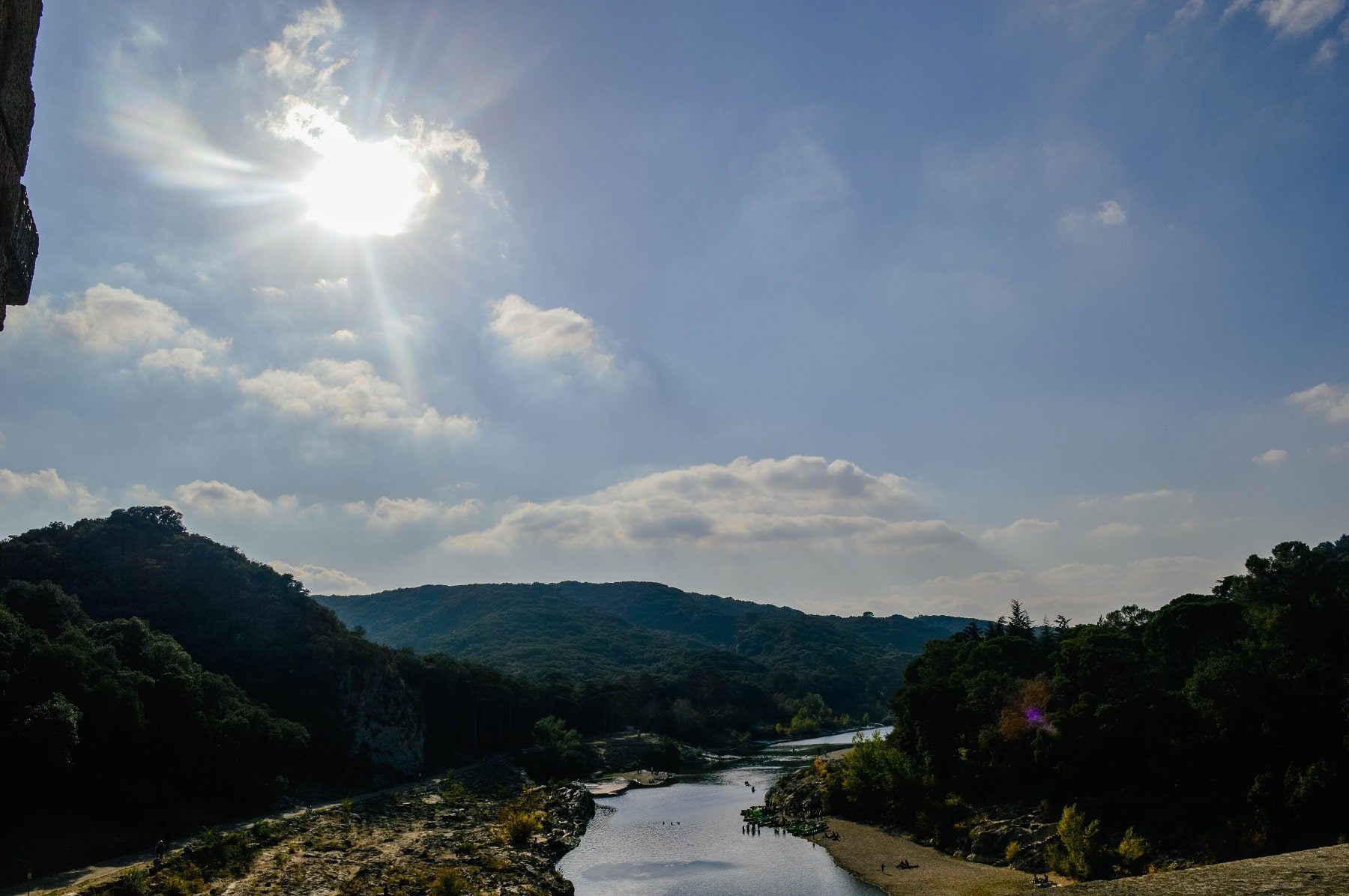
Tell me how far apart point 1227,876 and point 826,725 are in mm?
182642

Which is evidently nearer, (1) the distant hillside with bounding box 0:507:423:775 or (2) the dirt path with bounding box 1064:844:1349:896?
(2) the dirt path with bounding box 1064:844:1349:896

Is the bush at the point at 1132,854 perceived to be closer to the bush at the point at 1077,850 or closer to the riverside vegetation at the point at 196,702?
the bush at the point at 1077,850

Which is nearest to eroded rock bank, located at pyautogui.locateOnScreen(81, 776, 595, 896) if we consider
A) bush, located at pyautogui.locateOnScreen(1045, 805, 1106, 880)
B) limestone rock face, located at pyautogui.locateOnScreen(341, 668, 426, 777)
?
limestone rock face, located at pyautogui.locateOnScreen(341, 668, 426, 777)

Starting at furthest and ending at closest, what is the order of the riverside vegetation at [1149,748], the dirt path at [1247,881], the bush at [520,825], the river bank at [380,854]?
the bush at [520,825], the riverside vegetation at [1149,748], the river bank at [380,854], the dirt path at [1247,881]

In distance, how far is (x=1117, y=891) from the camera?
37.5ft

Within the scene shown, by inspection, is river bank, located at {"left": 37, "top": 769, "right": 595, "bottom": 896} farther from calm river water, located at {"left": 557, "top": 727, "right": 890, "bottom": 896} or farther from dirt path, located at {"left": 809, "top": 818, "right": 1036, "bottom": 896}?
dirt path, located at {"left": 809, "top": 818, "right": 1036, "bottom": 896}

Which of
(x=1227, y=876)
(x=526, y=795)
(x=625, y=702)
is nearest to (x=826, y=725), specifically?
(x=625, y=702)

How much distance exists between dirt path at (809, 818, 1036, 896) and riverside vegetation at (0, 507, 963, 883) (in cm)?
4472

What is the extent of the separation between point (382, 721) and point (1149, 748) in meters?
76.1

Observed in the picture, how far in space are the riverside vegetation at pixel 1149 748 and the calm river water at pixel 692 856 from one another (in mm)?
9587

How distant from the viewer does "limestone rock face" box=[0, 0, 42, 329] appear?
6.38 m

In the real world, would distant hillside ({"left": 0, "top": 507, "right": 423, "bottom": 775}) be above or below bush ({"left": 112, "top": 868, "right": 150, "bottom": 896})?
above

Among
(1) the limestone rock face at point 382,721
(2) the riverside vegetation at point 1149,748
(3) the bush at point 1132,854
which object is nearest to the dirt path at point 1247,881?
(2) the riverside vegetation at point 1149,748

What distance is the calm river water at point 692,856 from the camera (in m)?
45.3
